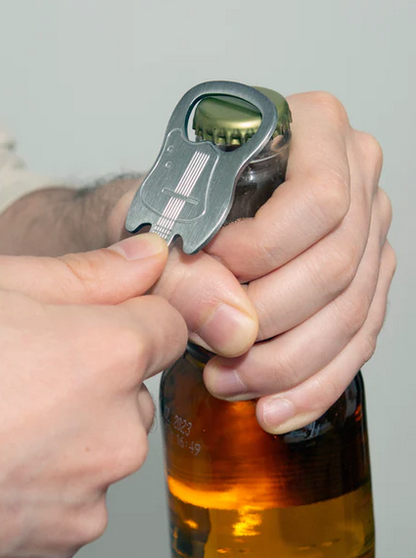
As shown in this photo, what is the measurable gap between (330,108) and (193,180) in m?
0.17

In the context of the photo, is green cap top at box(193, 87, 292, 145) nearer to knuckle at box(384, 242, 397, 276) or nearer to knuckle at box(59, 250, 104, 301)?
knuckle at box(59, 250, 104, 301)

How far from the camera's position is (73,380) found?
433 millimetres

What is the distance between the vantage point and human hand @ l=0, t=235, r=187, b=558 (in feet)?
1.39

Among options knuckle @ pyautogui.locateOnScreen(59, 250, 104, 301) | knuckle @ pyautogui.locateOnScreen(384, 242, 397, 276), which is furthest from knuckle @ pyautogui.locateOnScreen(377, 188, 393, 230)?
knuckle @ pyautogui.locateOnScreen(59, 250, 104, 301)

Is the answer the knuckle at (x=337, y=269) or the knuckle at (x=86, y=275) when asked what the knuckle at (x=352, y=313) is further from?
the knuckle at (x=86, y=275)

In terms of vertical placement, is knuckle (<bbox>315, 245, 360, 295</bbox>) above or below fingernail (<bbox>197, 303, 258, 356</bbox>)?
above

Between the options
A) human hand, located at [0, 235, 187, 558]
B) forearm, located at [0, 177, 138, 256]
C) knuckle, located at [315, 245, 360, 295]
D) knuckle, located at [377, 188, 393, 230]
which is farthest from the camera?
forearm, located at [0, 177, 138, 256]

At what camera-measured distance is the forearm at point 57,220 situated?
745mm

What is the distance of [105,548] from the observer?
105 cm

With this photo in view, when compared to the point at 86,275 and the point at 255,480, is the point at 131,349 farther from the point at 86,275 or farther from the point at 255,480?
the point at 255,480

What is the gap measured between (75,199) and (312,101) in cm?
31

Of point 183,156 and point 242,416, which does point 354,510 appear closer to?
point 242,416

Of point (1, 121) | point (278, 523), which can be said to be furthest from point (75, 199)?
point (278, 523)

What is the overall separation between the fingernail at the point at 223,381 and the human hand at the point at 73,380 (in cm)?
5
